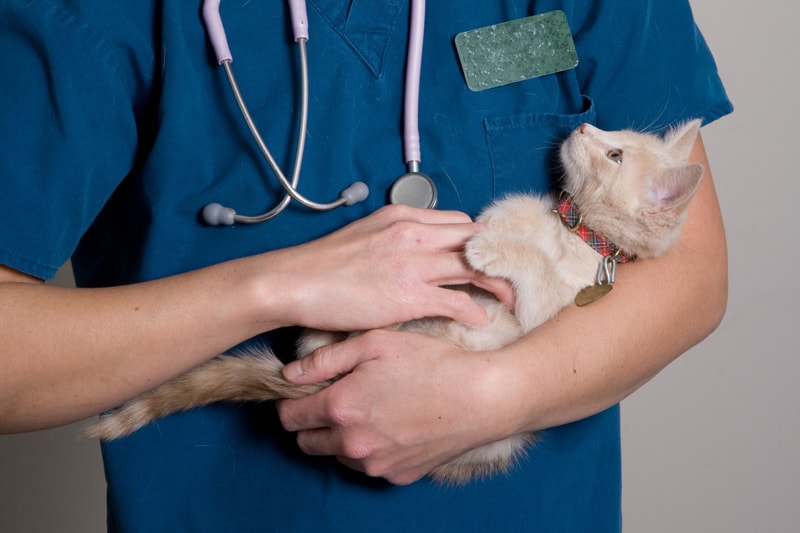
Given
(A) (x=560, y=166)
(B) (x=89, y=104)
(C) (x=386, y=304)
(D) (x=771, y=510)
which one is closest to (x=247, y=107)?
(B) (x=89, y=104)

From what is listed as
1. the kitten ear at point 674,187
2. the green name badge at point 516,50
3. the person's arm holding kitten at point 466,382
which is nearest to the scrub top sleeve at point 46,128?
the person's arm holding kitten at point 466,382

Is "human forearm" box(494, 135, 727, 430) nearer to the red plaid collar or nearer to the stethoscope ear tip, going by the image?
the red plaid collar

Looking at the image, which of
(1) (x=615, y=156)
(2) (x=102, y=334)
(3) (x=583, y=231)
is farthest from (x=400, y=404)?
(1) (x=615, y=156)

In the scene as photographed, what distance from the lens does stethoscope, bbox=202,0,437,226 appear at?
0.98 m

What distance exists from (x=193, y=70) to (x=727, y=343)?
183 centimetres

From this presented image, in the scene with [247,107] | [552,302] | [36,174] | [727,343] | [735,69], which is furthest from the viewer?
[727,343]

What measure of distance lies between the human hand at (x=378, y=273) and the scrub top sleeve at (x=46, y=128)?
10.2 inches

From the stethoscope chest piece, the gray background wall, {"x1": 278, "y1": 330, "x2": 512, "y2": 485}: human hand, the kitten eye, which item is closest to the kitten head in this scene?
the kitten eye

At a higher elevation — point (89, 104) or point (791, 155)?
point (89, 104)

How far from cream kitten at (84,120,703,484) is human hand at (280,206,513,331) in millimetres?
60

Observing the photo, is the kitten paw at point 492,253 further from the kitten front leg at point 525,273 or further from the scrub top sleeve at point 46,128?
the scrub top sleeve at point 46,128

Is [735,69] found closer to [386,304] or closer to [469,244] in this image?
[469,244]

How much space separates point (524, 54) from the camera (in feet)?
3.64

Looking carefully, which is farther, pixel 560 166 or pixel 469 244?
pixel 560 166
